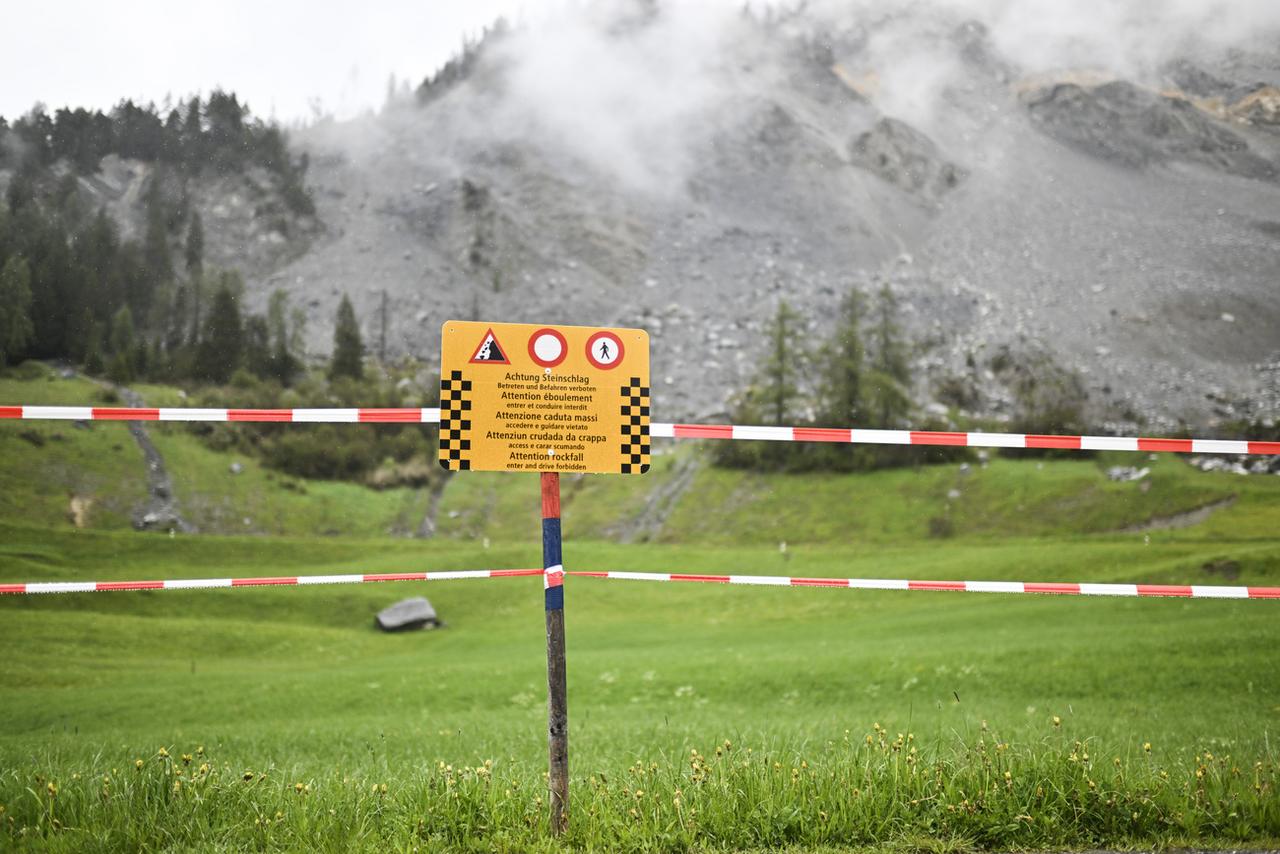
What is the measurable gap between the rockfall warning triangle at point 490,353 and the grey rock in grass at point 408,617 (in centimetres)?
3830

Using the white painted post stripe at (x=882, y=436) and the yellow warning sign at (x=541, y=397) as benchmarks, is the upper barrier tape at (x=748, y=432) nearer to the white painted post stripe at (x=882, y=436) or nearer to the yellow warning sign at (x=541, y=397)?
the white painted post stripe at (x=882, y=436)

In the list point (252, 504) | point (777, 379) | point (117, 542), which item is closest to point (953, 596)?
point (117, 542)

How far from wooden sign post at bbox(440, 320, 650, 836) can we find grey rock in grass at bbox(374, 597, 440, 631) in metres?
38.1

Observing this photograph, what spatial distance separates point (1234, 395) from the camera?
183250mm

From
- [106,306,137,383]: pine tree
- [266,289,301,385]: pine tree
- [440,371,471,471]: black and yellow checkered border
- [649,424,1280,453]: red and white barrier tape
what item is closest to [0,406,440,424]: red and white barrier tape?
[440,371,471,471]: black and yellow checkered border

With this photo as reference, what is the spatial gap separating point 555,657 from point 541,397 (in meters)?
1.64

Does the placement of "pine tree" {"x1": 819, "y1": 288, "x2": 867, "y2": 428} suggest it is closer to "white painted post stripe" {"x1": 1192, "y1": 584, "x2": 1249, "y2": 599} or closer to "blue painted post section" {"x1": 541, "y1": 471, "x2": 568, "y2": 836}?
"white painted post stripe" {"x1": 1192, "y1": 584, "x2": 1249, "y2": 599}

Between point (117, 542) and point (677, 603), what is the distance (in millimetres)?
40914

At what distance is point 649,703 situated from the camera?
19500 mm

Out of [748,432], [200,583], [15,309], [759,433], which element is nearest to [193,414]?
[200,583]

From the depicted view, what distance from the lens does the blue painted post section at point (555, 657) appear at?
17.8 ft

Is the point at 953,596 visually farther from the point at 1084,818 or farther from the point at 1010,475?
the point at 1010,475

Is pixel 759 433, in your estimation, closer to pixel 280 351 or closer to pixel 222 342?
pixel 280 351

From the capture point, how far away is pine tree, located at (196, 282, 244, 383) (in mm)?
173875
